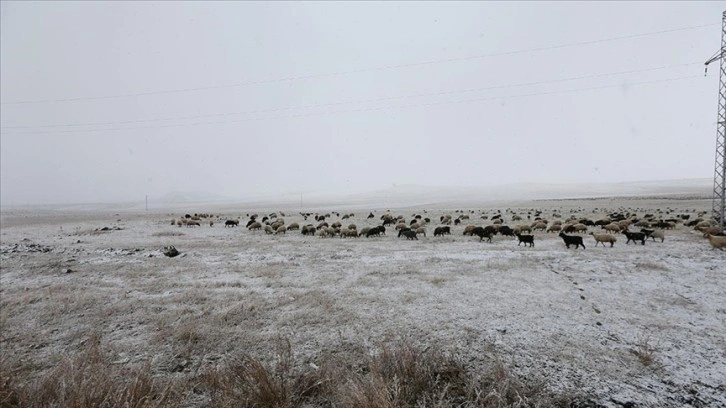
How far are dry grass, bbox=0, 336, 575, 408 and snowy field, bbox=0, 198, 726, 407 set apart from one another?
534mm

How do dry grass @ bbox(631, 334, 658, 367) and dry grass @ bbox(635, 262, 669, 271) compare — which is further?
dry grass @ bbox(635, 262, 669, 271)

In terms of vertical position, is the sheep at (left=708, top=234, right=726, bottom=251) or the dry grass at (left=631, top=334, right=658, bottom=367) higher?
the sheep at (left=708, top=234, right=726, bottom=251)

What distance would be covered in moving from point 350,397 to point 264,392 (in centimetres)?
113

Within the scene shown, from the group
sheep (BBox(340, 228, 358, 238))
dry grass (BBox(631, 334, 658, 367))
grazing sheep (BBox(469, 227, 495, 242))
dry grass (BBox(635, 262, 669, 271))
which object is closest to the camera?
dry grass (BBox(631, 334, 658, 367))

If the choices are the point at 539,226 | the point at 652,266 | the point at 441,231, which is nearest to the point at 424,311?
the point at 652,266

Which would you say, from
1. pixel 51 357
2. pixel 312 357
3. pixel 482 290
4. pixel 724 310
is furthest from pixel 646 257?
pixel 51 357

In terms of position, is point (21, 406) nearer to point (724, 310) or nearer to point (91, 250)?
point (724, 310)

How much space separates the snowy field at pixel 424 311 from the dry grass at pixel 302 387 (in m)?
0.53

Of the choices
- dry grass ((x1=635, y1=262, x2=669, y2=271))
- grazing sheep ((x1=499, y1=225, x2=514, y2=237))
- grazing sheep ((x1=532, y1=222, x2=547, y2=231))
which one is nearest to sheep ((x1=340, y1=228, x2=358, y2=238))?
grazing sheep ((x1=499, y1=225, x2=514, y2=237))

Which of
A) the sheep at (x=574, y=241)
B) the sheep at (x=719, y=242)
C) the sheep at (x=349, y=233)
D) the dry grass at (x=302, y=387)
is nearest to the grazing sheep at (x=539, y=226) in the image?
the sheep at (x=574, y=241)

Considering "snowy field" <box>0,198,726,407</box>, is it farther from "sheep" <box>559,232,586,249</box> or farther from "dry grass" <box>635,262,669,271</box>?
"sheep" <box>559,232,586,249</box>

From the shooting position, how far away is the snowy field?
17.7ft

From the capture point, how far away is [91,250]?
17422 millimetres

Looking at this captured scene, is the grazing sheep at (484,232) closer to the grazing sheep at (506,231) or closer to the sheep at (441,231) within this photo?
the grazing sheep at (506,231)
